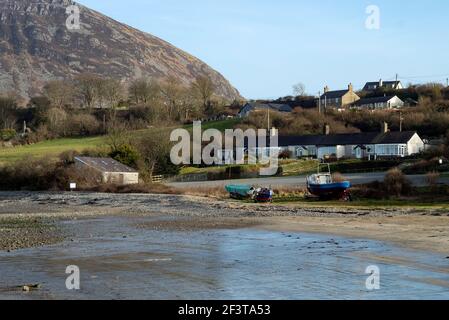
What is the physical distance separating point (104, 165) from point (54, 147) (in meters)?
28.1

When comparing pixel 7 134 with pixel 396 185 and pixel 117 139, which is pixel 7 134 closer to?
pixel 117 139

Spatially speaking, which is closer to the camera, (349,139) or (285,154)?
(285,154)

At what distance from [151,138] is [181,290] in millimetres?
67673

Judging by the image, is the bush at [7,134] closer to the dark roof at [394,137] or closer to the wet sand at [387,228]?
the dark roof at [394,137]

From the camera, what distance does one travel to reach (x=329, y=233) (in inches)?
1061

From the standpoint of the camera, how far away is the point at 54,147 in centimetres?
9688

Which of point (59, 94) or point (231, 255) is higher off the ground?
point (59, 94)

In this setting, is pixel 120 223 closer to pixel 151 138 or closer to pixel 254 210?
pixel 254 210
